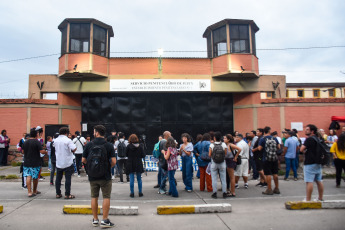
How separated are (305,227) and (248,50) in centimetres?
1365

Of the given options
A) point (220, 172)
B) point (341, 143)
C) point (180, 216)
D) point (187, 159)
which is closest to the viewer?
point (180, 216)

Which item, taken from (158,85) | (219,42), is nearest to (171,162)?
(158,85)

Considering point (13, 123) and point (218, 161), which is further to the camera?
point (13, 123)

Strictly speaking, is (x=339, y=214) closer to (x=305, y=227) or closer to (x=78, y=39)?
(x=305, y=227)

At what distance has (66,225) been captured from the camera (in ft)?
16.8

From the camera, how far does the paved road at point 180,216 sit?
509 cm

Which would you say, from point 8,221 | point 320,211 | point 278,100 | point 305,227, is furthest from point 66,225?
point 278,100

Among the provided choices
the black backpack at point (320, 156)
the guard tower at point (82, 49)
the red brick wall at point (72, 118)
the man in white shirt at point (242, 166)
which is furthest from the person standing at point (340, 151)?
the red brick wall at point (72, 118)

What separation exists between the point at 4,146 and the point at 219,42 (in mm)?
14134

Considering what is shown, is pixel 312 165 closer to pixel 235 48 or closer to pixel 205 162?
pixel 205 162

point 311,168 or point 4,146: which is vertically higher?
point 4,146

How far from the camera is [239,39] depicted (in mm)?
16828

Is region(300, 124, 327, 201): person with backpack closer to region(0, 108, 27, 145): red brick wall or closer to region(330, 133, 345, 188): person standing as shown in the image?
region(330, 133, 345, 188): person standing

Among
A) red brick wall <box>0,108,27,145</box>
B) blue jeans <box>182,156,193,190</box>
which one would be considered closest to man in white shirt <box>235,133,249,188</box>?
blue jeans <box>182,156,193,190</box>
